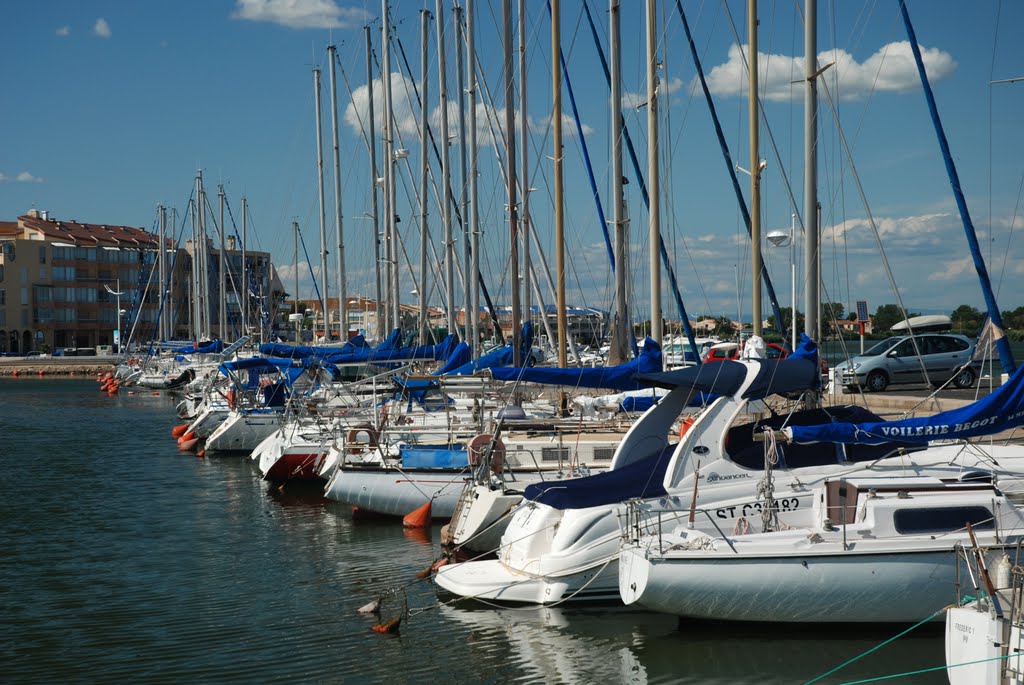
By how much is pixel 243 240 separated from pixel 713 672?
64.8m

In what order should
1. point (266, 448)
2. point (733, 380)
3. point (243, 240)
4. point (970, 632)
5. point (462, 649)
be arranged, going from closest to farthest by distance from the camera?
point (970, 632), point (462, 649), point (733, 380), point (266, 448), point (243, 240)

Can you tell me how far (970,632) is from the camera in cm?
972

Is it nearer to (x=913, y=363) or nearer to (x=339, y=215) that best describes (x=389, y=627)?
(x=913, y=363)

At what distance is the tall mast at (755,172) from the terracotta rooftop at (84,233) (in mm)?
102291

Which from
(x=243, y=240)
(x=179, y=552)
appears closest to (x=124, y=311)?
(x=243, y=240)

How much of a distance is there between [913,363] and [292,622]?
2326cm

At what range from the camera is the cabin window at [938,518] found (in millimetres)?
12898

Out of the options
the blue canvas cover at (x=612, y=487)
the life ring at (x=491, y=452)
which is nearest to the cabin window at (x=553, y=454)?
the life ring at (x=491, y=452)

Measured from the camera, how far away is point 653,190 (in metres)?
21.7

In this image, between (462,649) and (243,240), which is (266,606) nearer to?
(462,649)

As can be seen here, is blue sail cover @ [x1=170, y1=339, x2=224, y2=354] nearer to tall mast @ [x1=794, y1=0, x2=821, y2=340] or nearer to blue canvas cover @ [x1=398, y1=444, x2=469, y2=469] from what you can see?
blue canvas cover @ [x1=398, y1=444, x2=469, y2=469]

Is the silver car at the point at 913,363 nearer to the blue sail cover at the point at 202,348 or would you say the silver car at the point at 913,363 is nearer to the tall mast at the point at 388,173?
the tall mast at the point at 388,173

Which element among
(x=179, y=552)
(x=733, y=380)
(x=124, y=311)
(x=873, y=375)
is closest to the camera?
(x=733, y=380)

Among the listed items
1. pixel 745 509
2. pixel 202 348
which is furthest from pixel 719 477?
pixel 202 348
